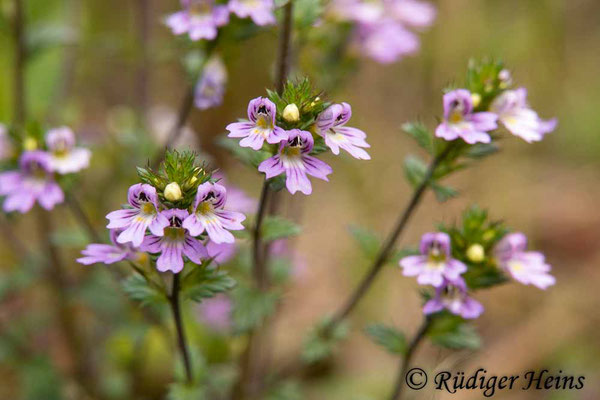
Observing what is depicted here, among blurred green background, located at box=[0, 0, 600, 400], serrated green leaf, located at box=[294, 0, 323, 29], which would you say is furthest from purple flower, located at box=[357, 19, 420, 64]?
serrated green leaf, located at box=[294, 0, 323, 29]

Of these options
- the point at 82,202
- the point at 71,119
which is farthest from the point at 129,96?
the point at 71,119

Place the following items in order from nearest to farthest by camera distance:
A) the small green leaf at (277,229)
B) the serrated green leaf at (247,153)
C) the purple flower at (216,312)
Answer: the serrated green leaf at (247,153), the small green leaf at (277,229), the purple flower at (216,312)

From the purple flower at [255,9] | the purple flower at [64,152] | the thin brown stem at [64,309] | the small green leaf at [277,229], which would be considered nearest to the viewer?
the small green leaf at [277,229]

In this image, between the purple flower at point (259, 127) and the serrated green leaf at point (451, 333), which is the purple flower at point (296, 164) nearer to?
the purple flower at point (259, 127)

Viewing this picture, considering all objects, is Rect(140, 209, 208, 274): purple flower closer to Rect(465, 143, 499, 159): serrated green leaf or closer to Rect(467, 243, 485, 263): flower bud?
Rect(467, 243, 485, 263): flower bud

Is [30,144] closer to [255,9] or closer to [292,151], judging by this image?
[255,9]

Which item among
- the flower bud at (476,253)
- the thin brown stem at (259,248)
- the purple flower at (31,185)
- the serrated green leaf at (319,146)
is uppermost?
the flower bud at (476,253)

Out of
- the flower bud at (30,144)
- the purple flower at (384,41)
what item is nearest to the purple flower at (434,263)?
the purple flower at (384,41)
